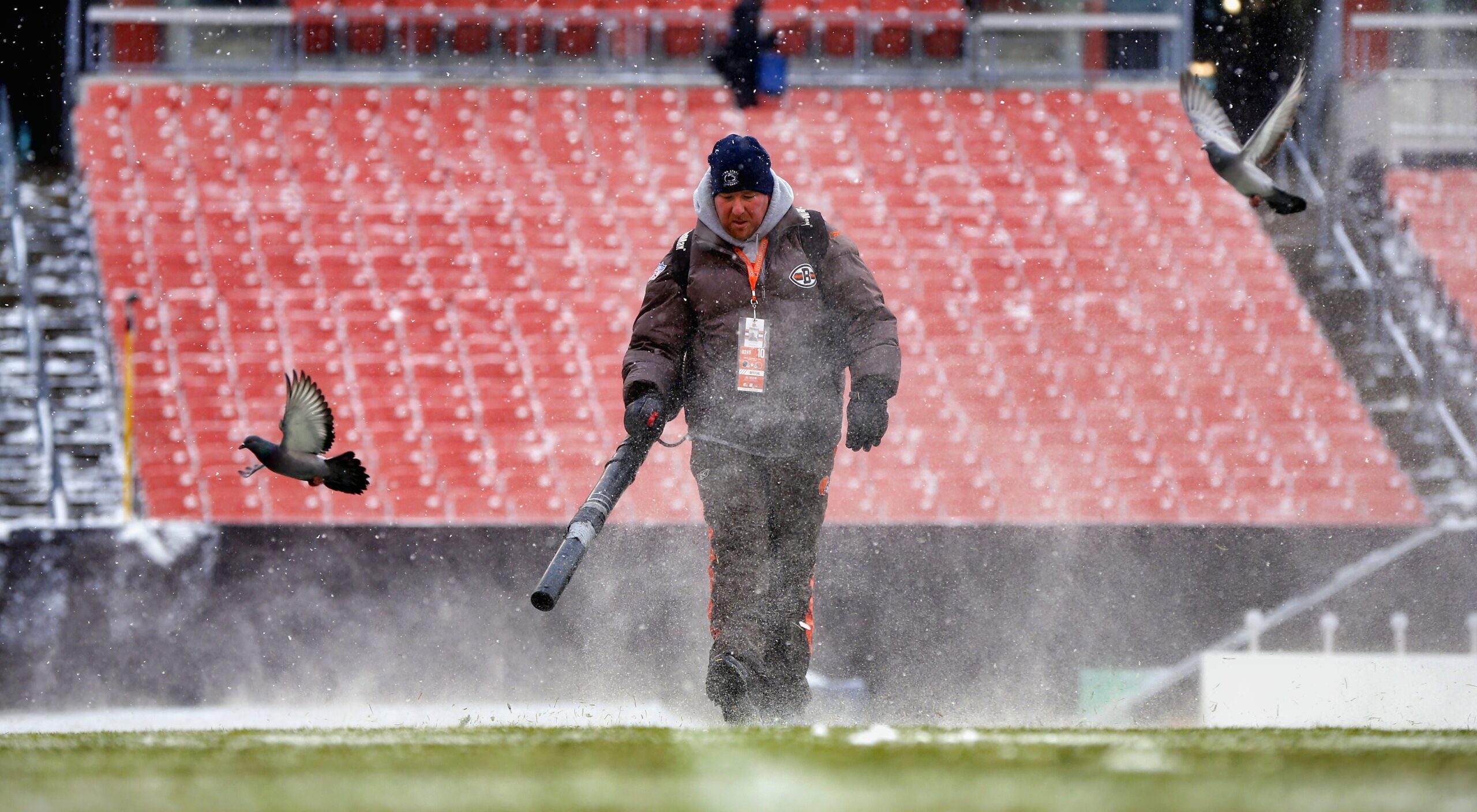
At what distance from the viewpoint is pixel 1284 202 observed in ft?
10.3

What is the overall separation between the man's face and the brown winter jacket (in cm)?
4

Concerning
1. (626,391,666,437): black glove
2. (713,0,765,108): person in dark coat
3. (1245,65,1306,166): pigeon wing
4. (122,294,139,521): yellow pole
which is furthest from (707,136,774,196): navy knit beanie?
(713,0,765,108): person in dark coat

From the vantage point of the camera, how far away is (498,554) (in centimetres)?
381

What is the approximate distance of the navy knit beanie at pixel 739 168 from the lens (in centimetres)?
247

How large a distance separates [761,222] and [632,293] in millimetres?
3057

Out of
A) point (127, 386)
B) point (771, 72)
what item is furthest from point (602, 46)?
point (127, 386)

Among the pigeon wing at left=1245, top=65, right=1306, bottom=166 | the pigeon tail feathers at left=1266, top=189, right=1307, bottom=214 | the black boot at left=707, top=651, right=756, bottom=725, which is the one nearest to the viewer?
the black boot at left=707, top=651, right=756, bottom=725

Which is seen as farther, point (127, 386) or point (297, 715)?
point (127, 386)

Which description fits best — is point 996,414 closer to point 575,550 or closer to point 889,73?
point 889,73

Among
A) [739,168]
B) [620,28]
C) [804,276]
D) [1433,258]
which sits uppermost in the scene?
[620,28]

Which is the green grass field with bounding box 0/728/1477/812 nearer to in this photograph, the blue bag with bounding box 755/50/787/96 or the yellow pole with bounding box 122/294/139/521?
the yellow pole with bounding box 122/294/139/521

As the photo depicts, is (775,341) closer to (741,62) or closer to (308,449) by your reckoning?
(308,449)

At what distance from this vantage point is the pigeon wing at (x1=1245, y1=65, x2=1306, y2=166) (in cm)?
326

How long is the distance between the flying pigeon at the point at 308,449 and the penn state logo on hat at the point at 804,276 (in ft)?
3.12
